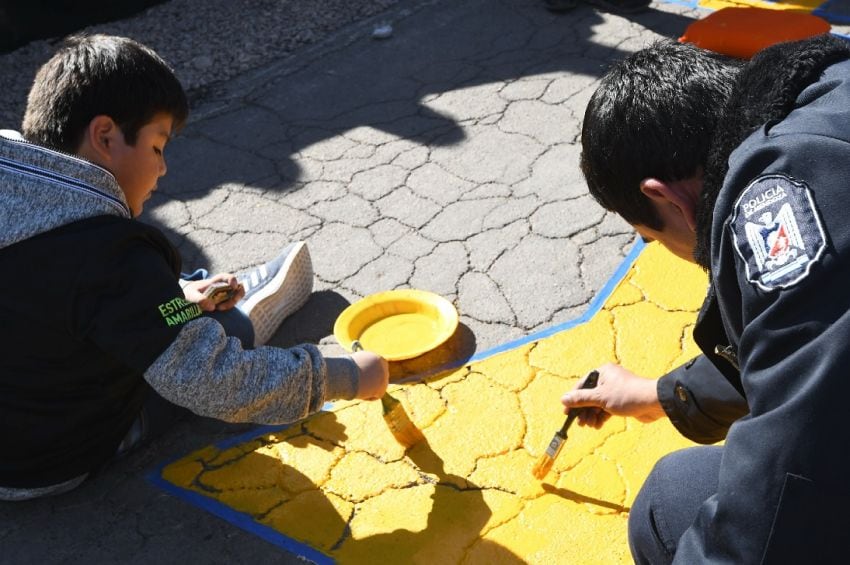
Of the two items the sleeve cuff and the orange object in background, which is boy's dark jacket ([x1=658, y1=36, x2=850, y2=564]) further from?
the orange object in background

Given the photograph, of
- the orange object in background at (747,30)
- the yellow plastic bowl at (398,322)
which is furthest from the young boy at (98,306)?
the orange object in background at (747,30)

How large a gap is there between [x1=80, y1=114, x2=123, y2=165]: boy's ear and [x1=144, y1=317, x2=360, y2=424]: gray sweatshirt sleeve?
0.42 meters

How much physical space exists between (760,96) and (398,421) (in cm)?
136

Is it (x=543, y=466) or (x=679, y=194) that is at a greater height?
(x=679, y=194)

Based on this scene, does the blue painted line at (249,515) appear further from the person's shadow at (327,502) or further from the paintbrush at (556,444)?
the paintbrush at (556,444)

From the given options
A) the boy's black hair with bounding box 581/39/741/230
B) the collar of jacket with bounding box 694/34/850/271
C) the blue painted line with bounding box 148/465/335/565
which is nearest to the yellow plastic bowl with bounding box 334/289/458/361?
the blue painted line with bounding box 148/465/335/565

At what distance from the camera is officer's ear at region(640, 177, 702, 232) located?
1.39m

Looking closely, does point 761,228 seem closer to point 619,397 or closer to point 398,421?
point 619,397

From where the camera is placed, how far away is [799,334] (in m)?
1.08

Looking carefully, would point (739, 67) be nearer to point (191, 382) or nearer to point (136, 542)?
point (191, 382)

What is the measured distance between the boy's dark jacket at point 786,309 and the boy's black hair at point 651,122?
12cm

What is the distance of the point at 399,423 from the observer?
92.9 inches

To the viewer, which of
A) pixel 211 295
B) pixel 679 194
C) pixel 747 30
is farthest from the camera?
pixel 747 30

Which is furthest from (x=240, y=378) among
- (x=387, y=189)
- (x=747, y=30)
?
(x=747, y=30)
